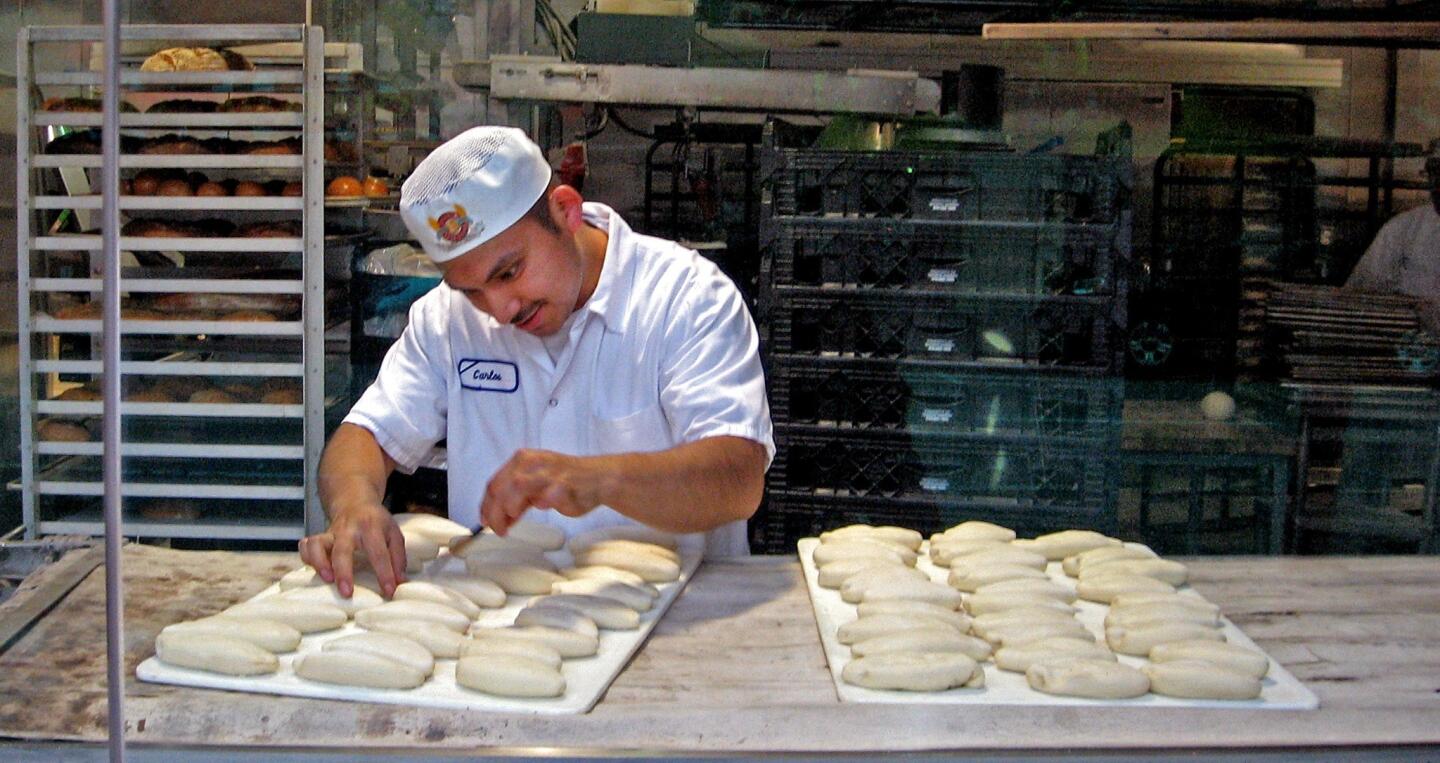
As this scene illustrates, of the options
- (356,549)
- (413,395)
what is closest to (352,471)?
(413,395)

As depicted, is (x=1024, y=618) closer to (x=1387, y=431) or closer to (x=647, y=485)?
(x=647, y=485)

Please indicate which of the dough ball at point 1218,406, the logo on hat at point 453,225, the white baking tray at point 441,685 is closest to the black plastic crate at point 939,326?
the dough ball at point 1218,406

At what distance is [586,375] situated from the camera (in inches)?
82.1

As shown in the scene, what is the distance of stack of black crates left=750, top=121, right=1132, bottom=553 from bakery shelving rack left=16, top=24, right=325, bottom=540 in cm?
122

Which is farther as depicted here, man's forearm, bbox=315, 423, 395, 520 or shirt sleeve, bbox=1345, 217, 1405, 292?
shirt sleeve, bbox=1345, 217, 1405, 292

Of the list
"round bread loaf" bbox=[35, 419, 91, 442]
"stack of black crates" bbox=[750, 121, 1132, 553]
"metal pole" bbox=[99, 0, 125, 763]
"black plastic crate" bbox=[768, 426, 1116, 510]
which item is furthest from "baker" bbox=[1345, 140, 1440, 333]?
"metal pole" bbox=[99, 0, 125, 763]

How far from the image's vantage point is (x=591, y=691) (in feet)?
4.54

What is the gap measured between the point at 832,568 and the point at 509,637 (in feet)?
1.67

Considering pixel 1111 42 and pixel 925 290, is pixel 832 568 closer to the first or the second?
pixel 925 290

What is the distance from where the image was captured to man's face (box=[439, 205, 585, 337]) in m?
1.80

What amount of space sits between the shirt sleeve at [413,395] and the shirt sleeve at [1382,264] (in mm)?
3172

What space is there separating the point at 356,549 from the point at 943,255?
2.27 metres

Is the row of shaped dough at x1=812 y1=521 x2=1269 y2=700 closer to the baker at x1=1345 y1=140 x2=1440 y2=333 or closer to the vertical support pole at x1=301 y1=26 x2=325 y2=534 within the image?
the vertical support pole at x1=301 y1=26 x2=325 y2=534

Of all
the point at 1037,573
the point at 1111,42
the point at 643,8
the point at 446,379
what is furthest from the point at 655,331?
the point at 1111,42
